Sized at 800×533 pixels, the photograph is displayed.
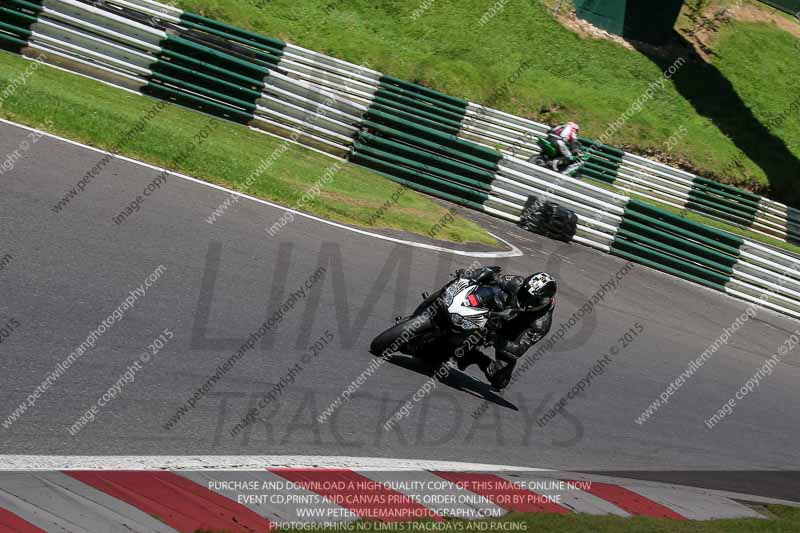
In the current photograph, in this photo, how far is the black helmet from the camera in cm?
880

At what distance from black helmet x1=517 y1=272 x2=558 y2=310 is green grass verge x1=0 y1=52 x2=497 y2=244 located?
5.45m

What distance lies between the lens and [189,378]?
716cm

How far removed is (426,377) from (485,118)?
16270mm

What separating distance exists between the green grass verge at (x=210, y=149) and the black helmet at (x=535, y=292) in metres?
5.45

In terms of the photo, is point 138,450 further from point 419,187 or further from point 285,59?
point 285,59

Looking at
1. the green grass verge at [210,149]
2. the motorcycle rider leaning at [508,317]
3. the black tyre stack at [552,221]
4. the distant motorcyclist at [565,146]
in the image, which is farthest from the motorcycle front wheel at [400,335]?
the distant motorcyclist at [565,146]

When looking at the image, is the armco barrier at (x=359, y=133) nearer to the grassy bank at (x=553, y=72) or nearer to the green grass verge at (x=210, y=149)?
the green grass verge at (x=210, y=149)

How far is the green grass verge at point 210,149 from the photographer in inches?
538

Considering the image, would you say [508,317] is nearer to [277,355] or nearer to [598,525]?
[277,355]

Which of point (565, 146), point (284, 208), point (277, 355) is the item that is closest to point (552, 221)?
point (565, 146)

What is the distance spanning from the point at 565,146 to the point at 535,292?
13044 millimetres

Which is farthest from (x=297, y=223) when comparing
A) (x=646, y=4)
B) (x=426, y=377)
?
(x=646, y=4)

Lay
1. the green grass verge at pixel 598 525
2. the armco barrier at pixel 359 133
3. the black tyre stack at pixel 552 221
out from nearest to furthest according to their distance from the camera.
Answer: the green grass verge at pixel 598 525 → the black tyre stack at pixel 552 221 → the armco barrier at pixel 359 133

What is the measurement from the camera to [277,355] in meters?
8.30
